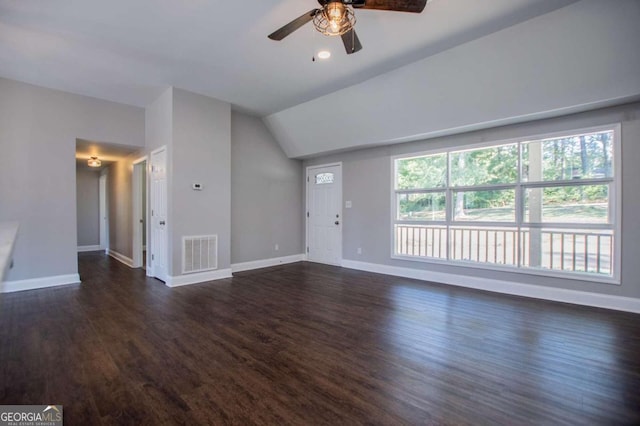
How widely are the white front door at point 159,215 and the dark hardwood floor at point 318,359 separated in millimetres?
919

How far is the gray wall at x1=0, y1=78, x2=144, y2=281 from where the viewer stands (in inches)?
171

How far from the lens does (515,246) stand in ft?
14.4

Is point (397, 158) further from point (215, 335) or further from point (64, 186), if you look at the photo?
point (64, 186)

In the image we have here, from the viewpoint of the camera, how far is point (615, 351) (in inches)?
102

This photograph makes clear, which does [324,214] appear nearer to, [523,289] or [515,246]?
[515,246]

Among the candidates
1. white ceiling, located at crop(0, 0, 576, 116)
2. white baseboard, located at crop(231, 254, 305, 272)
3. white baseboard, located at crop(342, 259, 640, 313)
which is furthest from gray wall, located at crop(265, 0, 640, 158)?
white baseboard, located at crop(231, 254, 305, 272)

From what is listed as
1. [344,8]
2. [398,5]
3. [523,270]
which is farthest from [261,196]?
[523,270]

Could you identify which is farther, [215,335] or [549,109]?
[549,109]

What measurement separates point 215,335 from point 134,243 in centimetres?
423

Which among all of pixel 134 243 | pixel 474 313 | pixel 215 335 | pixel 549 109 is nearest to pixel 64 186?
pixel 134 243

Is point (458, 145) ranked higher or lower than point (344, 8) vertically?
lower

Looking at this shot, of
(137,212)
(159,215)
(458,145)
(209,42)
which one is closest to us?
(209,42)

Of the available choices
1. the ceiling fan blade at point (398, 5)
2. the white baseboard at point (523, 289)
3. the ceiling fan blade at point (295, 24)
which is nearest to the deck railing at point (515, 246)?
the white baseboard at point (523, 289)

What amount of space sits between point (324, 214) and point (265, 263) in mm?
1670
